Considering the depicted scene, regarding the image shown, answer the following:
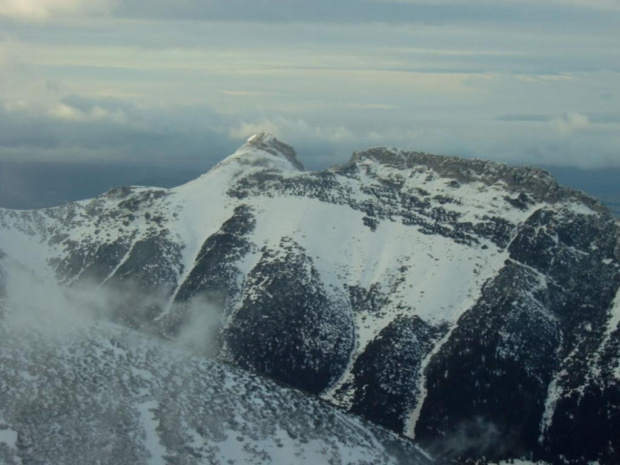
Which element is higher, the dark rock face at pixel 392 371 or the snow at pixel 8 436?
the snow at pixel 8 436

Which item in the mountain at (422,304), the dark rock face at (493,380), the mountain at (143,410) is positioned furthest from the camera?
the mountain at (422,304)

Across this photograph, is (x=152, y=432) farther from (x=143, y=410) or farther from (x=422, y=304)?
(x=422, y=304)

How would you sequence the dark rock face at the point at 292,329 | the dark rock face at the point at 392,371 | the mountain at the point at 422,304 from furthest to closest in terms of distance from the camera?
1. the dark rock face at the point at 292,329
2. the dark rock face at the point at 392,371
3. the mountain at the point at 422,304

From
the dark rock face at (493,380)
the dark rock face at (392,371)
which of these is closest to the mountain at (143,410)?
the dark rock face at (493,380)

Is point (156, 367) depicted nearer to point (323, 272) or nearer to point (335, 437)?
point (335, 437)

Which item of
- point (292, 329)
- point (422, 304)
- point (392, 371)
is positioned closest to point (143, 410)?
point (392, 371)

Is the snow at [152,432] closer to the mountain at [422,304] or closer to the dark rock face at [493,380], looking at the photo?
the dark rock face at [493,380]
